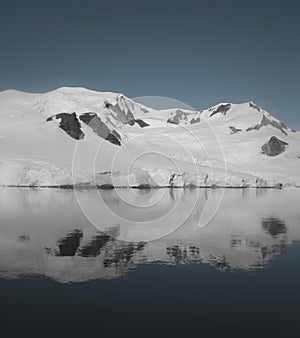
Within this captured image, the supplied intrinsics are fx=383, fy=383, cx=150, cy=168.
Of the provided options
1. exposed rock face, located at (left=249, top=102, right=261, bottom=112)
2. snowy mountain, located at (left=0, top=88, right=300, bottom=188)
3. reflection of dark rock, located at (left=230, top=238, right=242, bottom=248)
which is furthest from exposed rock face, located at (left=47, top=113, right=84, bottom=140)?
exposed rock face, located at (left=249, top=102, right=261, bottom=112)

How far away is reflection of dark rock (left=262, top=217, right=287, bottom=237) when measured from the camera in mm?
Result: 23656

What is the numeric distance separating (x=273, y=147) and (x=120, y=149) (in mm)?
48973

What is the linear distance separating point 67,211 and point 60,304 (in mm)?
20669

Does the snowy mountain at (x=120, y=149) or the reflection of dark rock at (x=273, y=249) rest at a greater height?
the snowy mountain at (x=120, y=149)

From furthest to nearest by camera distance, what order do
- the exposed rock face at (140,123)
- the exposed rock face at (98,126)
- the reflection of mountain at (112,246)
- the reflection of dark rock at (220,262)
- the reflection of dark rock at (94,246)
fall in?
1. the exposed rock face at (140,123)
2. the exposed rock face at (98,126)
3. the reflection of dark rock at (94,246)
4. the reflection of dark rock at (220,262)
5. the reflection of mountain at (112,246)

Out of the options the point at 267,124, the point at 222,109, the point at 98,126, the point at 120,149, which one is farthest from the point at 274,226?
the point at 222,109

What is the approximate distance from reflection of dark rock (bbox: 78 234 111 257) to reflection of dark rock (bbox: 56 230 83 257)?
43 centimetres

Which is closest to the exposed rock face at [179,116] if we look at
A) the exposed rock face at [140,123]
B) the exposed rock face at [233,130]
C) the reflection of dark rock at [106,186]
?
the exposed rock face at [140,123]

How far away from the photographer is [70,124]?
274 ft

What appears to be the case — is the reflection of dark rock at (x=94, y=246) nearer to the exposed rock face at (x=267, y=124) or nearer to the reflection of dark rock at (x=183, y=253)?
the reflection of dark rock at (x=183, y=253)

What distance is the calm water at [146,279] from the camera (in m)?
9.77

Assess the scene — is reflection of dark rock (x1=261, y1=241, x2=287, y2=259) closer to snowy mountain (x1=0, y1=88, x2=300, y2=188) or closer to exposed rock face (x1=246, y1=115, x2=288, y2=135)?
snowy mountain (x1=0, y1=88, x2=300, y2=188)

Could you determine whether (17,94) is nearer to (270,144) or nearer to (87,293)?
(270,144)

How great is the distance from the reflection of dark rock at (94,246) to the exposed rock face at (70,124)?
62642mm
